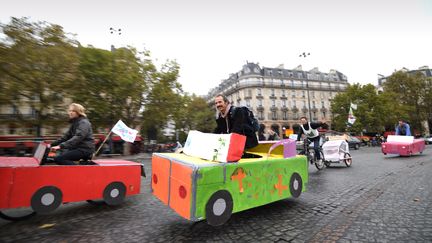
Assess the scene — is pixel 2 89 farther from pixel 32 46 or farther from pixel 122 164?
pixel 122 164

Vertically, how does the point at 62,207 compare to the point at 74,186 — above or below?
below

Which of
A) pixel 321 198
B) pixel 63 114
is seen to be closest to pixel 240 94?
pixel 63 114

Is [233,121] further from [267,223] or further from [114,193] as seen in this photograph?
[114,193]

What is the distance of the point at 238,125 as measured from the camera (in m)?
3.59

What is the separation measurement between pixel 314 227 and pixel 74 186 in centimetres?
370

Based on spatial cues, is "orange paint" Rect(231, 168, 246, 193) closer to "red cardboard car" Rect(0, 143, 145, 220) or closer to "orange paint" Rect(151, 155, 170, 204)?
"orange paint" Rect(151, 155, 170, 204)

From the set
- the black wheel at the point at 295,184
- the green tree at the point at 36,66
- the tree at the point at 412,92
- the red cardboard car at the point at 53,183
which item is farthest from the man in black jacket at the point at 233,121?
the tree at the point at 412,92

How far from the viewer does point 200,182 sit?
2484mm

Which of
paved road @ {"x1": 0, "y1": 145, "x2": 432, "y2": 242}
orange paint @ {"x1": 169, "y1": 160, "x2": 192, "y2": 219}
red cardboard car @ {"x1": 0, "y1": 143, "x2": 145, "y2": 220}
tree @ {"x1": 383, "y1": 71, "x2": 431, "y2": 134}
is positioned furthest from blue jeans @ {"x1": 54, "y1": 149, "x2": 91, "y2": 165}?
tree @ {"x1": 383, "y1": 71, "x2": 431, "y2": 134}

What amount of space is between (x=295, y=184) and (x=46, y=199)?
3.95 metres

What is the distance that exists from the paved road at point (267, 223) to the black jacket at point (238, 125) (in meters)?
1.16

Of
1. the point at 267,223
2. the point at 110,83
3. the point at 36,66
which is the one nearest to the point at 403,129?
the point at 267,223

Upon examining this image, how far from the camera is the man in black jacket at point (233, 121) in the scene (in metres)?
3.61

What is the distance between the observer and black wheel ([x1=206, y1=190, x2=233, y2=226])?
2.60 metres
